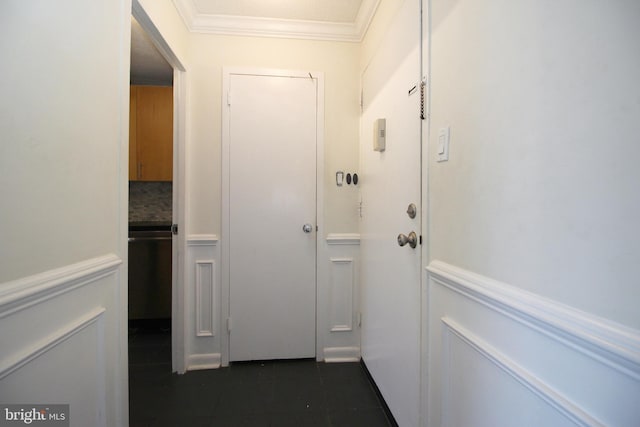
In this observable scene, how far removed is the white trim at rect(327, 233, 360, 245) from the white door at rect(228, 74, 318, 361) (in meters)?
0.15

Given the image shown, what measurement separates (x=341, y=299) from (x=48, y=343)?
1630 millimetres

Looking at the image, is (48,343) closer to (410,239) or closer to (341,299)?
(410,239)

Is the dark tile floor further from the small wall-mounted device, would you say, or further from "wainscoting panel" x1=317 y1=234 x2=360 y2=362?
the small wall-mounted device

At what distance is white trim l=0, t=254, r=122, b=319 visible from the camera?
25.9 inches

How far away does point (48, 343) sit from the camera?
2.52ft

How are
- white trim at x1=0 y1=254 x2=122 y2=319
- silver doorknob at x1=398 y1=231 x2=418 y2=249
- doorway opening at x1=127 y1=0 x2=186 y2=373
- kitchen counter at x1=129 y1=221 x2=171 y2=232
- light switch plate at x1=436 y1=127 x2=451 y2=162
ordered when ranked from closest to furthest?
white trim at x1=0 y1=254 x2=122 y2=319, light switch plate at x1=436 y1=127 x2=451 y2=162, silver doorknob at x1=398 y1=231 x2=418 y2=249, doorway opening at x1=127 y1=0 x2=186 y2=373, kitchen counter at x1=129 y1=221 x2=171 y2=232

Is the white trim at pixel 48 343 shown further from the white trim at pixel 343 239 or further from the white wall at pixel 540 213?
the white trim at pixel 343 239

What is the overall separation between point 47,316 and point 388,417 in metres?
1.61

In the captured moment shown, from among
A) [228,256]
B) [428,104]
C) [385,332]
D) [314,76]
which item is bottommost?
[385,332]

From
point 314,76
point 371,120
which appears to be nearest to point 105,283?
point 371,120

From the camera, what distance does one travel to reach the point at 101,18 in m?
0.96

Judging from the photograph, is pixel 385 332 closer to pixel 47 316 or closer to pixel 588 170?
pixel 588 170
